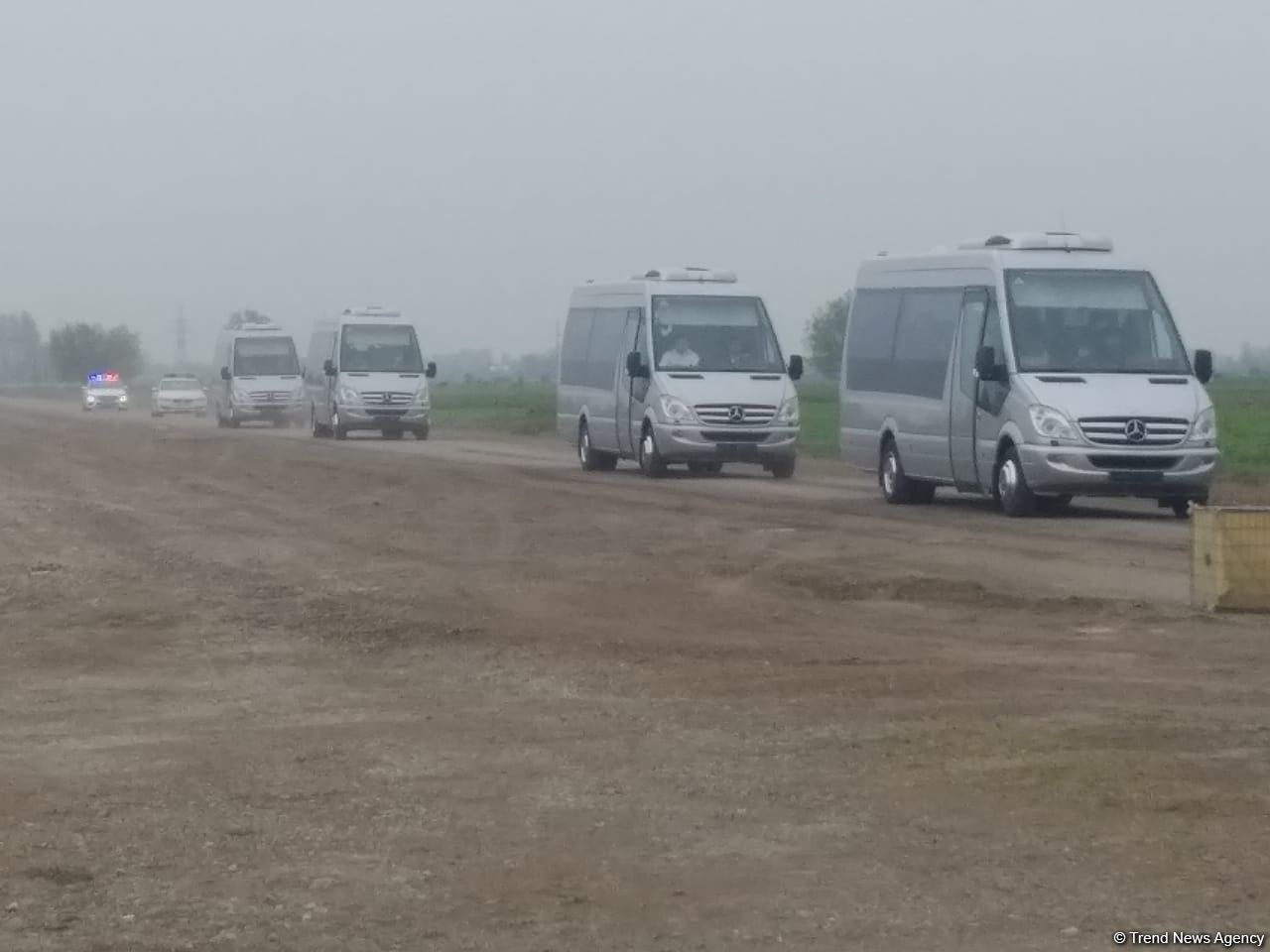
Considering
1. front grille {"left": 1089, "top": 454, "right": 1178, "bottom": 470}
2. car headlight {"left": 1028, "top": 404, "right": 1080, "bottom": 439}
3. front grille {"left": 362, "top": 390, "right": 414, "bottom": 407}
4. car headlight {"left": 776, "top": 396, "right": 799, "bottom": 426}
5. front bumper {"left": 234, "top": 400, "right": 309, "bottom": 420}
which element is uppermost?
car headlight {"left": 1028, "top": 404, "right": 1080, "bottom": 439}

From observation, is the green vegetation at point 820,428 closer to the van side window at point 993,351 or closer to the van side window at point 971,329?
the van side window at point 971,329

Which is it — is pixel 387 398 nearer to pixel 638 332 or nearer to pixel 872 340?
pixel 638 332

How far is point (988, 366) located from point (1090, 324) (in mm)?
1142

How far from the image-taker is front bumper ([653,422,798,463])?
29.1 metres

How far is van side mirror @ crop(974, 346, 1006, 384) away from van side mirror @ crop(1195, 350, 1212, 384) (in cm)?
188

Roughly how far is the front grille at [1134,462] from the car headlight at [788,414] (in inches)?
334

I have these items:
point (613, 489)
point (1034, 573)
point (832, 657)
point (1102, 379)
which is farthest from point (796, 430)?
point (832, 657)

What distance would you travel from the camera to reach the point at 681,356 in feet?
98.1

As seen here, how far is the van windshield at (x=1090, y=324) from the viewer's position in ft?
73.2

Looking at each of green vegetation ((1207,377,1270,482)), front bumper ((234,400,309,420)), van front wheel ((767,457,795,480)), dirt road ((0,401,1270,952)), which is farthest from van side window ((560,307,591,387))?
front bumper ((234,400,309,420))

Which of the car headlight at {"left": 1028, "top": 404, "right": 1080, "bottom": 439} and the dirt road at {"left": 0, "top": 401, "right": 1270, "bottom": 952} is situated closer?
the dirt road at {"left": 0, "top": 401, "right": 1270, "bottom": 952}

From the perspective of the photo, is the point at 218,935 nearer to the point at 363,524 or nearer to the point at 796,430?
the point at 363,524

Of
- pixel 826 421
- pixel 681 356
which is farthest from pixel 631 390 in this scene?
pixel 826 421

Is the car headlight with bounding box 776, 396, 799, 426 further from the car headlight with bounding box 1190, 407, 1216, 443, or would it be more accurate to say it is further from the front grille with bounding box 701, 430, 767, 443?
the car headlight with bounding box 1190, 407, 1216, 443
